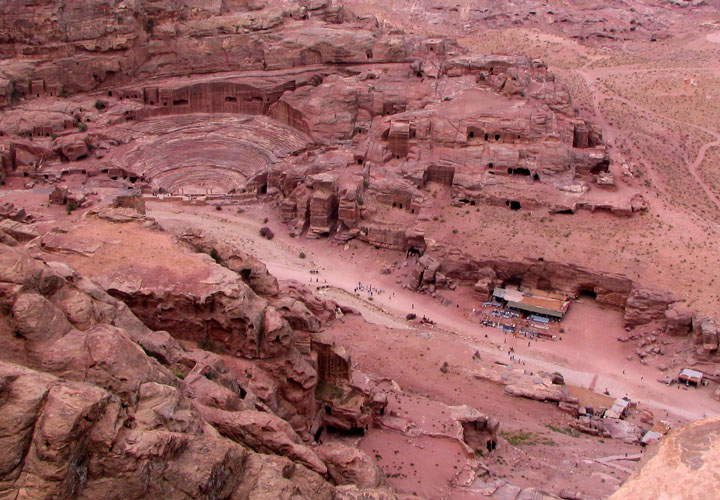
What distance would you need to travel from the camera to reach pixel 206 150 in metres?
59.4

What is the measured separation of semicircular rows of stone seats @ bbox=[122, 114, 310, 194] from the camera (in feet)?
189

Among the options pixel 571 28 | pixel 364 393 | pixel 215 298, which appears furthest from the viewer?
pixel 571 28

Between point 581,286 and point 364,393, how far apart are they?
1906 centimetres

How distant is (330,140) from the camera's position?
189 feet

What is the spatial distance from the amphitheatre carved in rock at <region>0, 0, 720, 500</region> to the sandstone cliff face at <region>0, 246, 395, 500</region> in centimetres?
6

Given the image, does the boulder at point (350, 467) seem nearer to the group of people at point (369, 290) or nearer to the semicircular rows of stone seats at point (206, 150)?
the group of people at point (369, 290)

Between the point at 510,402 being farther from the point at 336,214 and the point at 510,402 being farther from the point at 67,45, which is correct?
the point at 67,45

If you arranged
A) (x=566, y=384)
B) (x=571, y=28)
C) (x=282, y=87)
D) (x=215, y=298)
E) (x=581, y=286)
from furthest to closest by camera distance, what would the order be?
1. (x=571, y=28)
2. (x=282, y=87)
3. (x=581, y=286)
4. (x=566, y=384)
5. (x=215, y=298)

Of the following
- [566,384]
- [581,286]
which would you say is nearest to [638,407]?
[566,384]

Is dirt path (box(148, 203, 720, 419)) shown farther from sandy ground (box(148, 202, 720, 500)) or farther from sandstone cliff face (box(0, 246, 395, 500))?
sandstone cliff face (box(0, 246, 395, 500))

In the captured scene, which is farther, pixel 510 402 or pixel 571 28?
pixel 571 28

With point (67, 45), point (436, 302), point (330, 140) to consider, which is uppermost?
point (67, 45)

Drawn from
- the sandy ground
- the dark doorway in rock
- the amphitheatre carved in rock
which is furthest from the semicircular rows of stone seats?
the dark doorway in rock

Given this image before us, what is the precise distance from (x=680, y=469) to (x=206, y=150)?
164 ft
